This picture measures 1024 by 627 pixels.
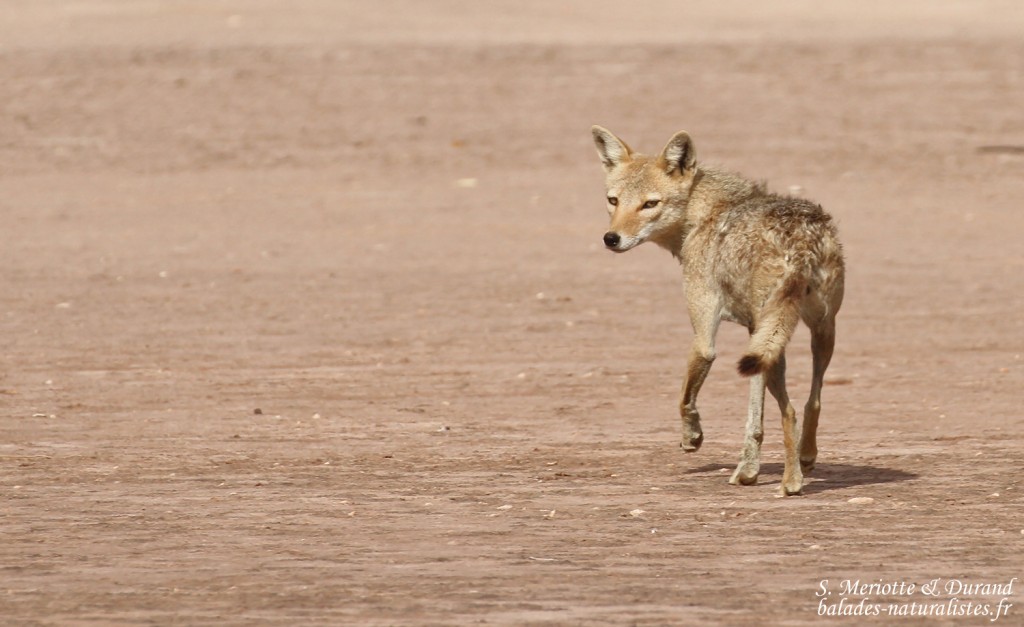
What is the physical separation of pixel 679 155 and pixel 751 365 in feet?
5.84

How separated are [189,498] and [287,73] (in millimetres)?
18268

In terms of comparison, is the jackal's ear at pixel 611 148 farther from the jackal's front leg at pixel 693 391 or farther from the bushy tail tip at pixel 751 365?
the bushy tail tip at pixel 751 365

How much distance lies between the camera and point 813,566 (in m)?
6.64

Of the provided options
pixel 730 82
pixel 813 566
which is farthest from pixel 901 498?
pixel 730 82

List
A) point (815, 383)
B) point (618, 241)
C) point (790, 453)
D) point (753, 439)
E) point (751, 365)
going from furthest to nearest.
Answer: point (618, 241) → point (815, 383) → point (753, 439) → point (790, 453) → point (751, 365)

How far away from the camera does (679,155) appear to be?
8.69 m

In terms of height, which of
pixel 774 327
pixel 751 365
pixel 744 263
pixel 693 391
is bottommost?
pixel 693 391

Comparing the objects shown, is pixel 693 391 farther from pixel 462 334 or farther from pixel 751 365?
pixel 462 334

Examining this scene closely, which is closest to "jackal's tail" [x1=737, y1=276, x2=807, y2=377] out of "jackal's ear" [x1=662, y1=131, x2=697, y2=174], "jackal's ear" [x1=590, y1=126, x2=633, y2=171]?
"jackal's ear" [x1=662, y1=131, x2=697, y2=174]

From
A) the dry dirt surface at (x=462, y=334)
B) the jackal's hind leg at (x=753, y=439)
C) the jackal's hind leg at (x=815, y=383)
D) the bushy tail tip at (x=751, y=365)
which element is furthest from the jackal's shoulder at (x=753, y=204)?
the dry dirt surface at (x=462, y=334)

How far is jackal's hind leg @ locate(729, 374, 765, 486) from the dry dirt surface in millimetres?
178

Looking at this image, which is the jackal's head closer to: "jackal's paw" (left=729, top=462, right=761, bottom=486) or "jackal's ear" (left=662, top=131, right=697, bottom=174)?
"jackal's ear" (left=662, top=131, right=697, bottom=174)

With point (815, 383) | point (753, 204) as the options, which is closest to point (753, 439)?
point (815, 383)

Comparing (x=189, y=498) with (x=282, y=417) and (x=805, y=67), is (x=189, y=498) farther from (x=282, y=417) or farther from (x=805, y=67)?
(x=805, y=67)
